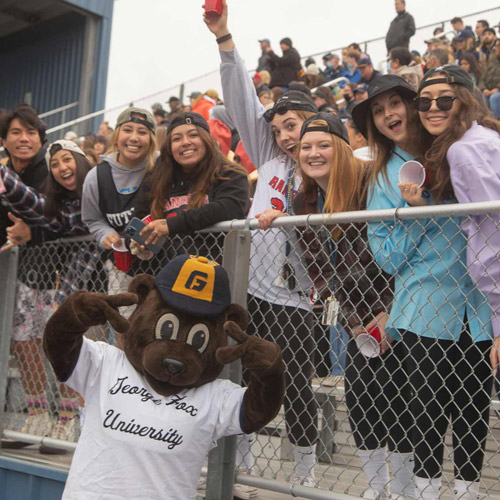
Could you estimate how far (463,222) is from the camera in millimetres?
2756

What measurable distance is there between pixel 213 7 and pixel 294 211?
1.14m

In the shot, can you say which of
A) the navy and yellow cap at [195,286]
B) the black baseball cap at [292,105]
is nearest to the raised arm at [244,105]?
the black baseball cap at [292,105]

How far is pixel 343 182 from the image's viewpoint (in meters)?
3.20

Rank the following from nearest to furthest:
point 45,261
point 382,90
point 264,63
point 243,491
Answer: point 382,90 → point 243,491 → point 45,261 → point 264,63

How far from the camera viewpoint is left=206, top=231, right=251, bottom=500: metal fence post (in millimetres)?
3172

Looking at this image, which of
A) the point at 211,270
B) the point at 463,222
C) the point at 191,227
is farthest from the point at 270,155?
the point at 463,222

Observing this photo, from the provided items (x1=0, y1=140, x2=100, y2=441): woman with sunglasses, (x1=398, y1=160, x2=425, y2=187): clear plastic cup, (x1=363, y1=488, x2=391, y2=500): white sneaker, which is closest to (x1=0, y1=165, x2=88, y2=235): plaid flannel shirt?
(x1=0, y1=140, x2=100, y2=441): woman with sunglasses

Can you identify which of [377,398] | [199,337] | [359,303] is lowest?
[377,398]

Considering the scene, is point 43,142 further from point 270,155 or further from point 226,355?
point 226,355

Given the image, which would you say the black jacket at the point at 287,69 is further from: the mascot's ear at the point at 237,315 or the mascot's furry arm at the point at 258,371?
the mascot's furry arm at the point at 258,371

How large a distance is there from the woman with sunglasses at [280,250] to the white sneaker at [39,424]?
63.9 inches

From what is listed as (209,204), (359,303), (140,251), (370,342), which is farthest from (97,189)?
(370,342)

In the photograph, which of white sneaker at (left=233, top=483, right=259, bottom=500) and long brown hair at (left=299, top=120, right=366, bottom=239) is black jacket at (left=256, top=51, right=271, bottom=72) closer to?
long brown hair at (left=299, top=120, right=366, bottom=239)

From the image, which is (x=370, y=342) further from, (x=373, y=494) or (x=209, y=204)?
(x=209, y=204)
